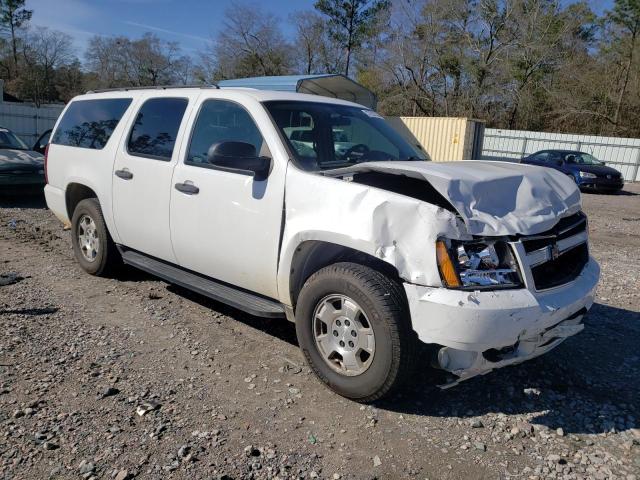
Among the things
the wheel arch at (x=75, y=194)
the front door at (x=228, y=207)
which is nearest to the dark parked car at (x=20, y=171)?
the wheel arch at (x=75, y=194)

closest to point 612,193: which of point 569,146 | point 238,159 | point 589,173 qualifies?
point 589,173

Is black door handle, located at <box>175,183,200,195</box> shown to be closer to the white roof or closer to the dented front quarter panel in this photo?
the white roof

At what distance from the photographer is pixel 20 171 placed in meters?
9.92

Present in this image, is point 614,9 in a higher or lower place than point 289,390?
higher

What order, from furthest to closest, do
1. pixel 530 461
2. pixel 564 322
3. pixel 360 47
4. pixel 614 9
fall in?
pixel 360 47, pixel 614 9, pixel 564 322, pixel 530 461

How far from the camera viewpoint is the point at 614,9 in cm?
3438

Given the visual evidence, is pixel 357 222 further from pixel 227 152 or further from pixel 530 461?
pixel 530 461

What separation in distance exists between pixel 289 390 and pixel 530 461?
4.96ft

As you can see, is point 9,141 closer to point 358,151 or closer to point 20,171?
point 20,171

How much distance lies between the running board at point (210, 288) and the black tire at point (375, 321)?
44cm

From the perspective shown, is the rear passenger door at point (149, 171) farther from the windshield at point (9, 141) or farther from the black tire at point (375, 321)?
the windshield at point (9, 141)

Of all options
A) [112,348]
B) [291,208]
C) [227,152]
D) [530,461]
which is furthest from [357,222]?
[112,348]

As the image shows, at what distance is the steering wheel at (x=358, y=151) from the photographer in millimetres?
4191

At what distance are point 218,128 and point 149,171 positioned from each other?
31.9 inches
